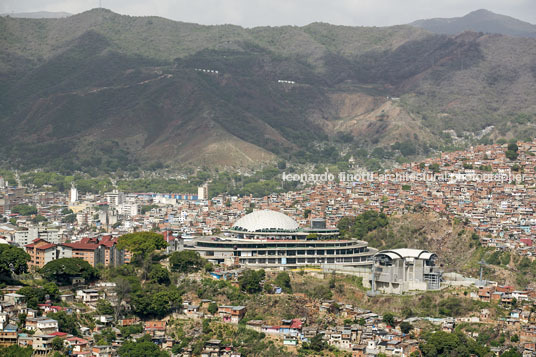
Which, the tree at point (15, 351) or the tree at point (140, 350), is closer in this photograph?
the tree at point (15, 351)

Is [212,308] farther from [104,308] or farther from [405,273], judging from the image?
[405,273]

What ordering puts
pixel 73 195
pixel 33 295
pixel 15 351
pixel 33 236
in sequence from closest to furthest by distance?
pixel 15 351 → pixel 33 295 → pixel 33 236 → pixel 73 195

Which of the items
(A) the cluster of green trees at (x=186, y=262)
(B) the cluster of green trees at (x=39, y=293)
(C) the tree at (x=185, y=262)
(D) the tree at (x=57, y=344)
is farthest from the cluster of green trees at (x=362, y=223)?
(D) the tree at (x=57, y=344)

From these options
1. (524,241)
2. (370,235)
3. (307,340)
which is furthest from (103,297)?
(524,241)

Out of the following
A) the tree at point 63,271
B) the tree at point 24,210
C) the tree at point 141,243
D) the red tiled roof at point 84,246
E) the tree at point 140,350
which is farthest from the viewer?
Answer: the tree at point 24,210

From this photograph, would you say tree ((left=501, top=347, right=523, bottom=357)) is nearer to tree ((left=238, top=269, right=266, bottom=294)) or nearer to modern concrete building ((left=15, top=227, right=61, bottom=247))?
tree ((left=238, top=269, right=266, bottom=294))

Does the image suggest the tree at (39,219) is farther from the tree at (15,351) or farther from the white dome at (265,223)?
the tree at (15,351)

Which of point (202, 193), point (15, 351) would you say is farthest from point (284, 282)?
point (202, 193)
